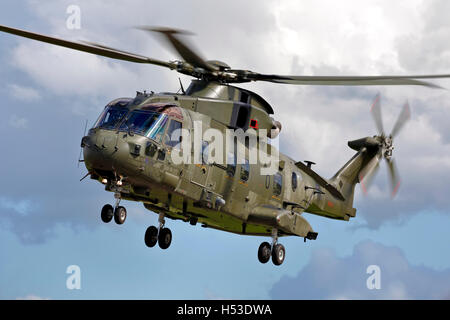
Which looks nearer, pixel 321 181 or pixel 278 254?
pixel 278 254

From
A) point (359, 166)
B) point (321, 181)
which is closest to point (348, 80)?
point (321, 181)

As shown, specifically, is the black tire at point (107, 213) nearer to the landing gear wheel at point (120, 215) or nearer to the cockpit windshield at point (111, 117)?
the landing gear wheel at point (120, 215)

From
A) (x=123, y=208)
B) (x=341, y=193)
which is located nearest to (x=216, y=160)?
(x=123, y=208)

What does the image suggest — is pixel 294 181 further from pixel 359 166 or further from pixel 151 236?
pixel 151 236

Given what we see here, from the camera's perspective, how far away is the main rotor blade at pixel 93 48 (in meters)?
21.1

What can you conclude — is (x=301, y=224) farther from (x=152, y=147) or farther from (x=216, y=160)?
(x=152, y=147)

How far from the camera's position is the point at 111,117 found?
20844 millimetres

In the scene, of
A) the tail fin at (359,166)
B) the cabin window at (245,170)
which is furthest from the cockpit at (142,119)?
the tail fin at (359,166)

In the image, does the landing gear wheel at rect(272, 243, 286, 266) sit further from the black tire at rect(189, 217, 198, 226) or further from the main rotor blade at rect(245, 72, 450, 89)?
the main rotor blade at rect(245, 72, 450, 89)

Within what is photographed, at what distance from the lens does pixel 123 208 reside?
20469 mm

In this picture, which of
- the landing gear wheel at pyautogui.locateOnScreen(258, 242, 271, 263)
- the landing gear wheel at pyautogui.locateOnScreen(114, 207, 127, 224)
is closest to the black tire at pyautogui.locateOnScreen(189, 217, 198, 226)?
the landing gear wheel at pyautogui.locateOnScreen(258, 242, 271, 263)

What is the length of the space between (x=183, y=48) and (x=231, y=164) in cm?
468

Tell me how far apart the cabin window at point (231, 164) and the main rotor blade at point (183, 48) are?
3016 millimetres

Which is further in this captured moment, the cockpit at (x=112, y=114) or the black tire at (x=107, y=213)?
the cockpit at (x=112, y=114)
